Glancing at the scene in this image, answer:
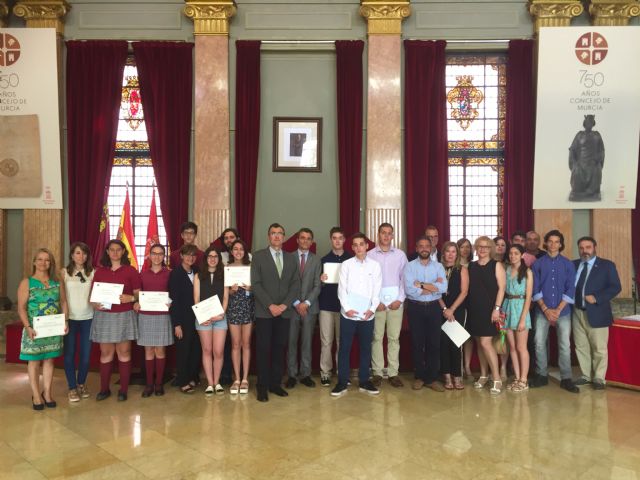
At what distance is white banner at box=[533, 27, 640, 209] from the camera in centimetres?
674

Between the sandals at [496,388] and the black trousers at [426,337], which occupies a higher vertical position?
the black trousers at [426,337]

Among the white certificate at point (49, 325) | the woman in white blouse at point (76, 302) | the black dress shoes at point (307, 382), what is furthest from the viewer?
the black dress shoes at point (307, 382)

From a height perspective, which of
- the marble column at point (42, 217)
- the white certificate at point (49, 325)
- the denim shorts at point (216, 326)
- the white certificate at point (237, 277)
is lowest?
the denim shorts at point (216, 326)

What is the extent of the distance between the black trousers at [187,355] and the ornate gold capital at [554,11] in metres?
5.94

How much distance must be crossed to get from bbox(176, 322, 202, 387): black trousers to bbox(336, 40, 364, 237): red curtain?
2.83 meters

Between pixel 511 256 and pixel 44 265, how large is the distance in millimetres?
4178

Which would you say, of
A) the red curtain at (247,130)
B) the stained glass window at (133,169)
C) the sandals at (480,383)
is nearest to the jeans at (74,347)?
the red curtain at (247,130)

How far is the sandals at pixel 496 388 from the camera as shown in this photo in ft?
15.5

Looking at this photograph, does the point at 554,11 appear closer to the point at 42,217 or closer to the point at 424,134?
the point at 424,134

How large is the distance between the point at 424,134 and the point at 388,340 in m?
3.22

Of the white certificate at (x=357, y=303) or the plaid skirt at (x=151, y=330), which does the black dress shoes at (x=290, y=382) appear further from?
the plaid skirt at (x=151, y=330)

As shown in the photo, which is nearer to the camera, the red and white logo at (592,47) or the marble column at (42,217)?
the red and white logo at (592,47)

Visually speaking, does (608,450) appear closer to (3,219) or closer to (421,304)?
(421,304)

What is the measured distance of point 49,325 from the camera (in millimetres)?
4320
